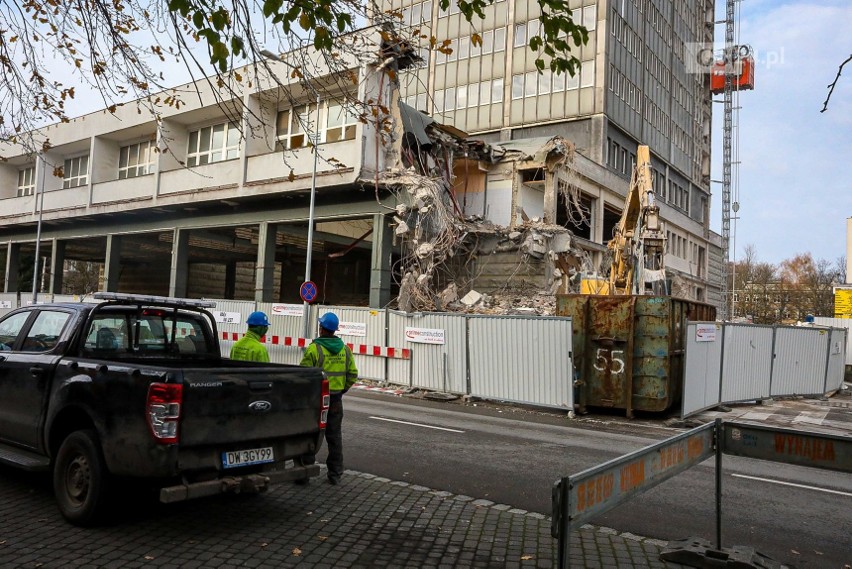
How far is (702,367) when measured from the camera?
12562mm

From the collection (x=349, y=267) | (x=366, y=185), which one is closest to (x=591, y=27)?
(x=349, y=267)

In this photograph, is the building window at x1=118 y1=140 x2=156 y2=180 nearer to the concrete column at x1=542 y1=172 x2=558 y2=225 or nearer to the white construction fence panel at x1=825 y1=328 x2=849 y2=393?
the concrete column at x1=542 y1=172 x2=558 y2=225

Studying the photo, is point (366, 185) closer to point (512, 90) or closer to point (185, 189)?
point (185, 189)

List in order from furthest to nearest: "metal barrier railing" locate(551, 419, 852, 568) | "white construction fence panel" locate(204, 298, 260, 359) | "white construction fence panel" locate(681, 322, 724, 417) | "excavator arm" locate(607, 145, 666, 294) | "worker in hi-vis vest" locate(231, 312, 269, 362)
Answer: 1. "white construction fence panel" locate(204, 298, 260, 359)
2. "excavator arm" locate(607, 145, 666, 294)
3. "white construction fence panel" locate(681, 322, 724, 417)
4. "worker in hi-vis vest" locate(231, 312, 269, 362)
5. "metal barrier railing" locate(551, 419, 852, 568)

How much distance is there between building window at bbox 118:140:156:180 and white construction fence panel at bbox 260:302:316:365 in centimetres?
1419

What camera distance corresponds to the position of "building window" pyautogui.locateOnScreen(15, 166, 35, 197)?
35562 millimetres

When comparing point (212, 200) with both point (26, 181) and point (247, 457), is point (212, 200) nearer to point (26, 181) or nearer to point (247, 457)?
point (26, 181)

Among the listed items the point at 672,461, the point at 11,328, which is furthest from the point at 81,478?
the point at 672,461

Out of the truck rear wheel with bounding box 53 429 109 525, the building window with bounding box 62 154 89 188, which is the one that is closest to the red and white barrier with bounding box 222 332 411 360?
the truck rear wheel with bounding box 53 429 109 525

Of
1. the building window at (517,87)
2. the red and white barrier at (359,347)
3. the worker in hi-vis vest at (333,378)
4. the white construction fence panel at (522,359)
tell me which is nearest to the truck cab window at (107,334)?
the worker in hi-vis vest at (333,378)

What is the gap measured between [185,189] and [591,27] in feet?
86.8

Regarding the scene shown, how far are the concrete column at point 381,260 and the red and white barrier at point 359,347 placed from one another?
321 centimetres

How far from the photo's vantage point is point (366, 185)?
20.2 meters

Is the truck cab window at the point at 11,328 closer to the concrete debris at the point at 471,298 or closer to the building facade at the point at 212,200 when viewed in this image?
the building facade at the point at 212,200
